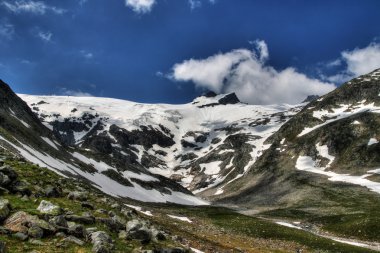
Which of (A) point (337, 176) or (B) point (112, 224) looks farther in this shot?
(A) point (337, 176)

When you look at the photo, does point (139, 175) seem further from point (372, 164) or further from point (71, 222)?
point (71, 222)

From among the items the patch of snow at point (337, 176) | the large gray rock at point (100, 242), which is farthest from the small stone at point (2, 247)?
the patch of snow at point (337, 176)

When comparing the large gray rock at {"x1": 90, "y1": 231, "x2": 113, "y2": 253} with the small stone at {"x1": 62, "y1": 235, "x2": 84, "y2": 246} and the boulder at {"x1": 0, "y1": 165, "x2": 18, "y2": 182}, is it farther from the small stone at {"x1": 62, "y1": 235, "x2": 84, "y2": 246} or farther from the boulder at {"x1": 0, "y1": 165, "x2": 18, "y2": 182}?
the boulder at {"x1": 0, "y1": 165, "x2": 18, "y2": 182}

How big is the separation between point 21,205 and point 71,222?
2948 mm

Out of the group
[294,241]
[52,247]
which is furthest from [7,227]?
[294,241]

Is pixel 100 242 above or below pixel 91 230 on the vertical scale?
below

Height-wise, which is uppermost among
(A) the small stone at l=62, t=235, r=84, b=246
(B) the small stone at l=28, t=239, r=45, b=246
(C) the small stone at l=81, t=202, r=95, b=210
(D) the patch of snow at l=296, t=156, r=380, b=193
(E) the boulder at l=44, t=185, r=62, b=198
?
(D) the patch of snow at l=296, t=156, r=380, b=193

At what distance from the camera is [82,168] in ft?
429

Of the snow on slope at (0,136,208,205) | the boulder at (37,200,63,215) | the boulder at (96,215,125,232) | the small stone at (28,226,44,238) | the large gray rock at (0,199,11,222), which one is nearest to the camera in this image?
the small stone at (28,226,44,238)

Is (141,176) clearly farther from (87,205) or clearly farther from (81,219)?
(81,219)

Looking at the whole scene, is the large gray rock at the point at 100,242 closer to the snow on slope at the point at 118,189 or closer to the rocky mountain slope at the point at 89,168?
the rocky mountain slope at the point at 89,168

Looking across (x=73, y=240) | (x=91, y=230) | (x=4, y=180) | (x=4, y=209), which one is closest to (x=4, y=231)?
(x=4, y=209)

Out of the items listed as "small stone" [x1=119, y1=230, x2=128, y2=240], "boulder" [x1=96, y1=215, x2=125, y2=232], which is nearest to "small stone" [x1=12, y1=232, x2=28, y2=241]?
"small stone" [x1=119, y1=230, x2=128, y2=240]

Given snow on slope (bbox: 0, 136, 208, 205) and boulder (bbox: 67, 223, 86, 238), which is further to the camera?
snow on slope (bbox: 0, 136, 208, 205)
